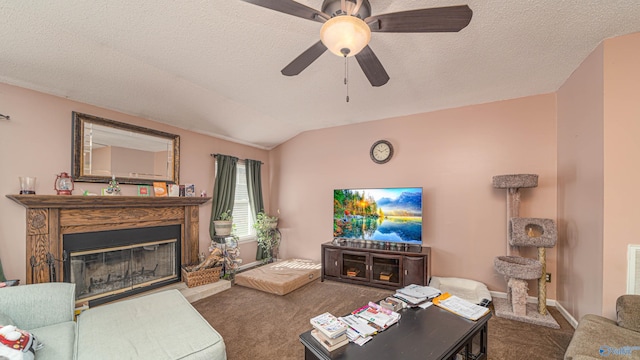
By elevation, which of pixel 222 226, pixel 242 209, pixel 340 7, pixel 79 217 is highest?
pixel 340 7

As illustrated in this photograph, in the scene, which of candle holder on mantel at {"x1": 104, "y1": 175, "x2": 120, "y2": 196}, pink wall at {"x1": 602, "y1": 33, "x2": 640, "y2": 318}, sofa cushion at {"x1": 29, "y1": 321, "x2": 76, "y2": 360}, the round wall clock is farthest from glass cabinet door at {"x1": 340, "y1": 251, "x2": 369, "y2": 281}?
candle holder on mantel at {"x1": 104, "y1": 175, "x2": 120, "y2": 196}

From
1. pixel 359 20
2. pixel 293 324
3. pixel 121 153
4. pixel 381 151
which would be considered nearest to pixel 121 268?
pixel 121 153

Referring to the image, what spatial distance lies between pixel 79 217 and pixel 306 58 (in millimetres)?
2973

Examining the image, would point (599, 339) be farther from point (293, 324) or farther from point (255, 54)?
point (255, 54)

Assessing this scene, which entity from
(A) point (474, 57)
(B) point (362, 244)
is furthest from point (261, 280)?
(A) point (474, 57)

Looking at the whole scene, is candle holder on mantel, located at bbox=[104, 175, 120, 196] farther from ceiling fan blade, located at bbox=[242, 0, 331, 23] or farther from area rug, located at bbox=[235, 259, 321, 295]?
ceiling fan blade, located at bbox=[242, 0, 331, 23]

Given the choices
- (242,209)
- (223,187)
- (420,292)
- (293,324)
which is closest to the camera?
(420,292)

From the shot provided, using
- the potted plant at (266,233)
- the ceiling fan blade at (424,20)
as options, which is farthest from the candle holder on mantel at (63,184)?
the ceiling fan blade at (424,20)

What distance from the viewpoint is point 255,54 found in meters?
2.37

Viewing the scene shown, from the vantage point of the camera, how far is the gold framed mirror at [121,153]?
2.80 metres

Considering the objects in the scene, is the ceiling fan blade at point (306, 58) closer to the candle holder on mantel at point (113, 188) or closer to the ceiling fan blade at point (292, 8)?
the ceiling fan blade at point (292, 8)

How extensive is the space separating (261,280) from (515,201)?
332cm

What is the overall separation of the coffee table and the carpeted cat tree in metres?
1.08

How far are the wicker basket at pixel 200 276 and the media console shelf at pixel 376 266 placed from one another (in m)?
1.55
